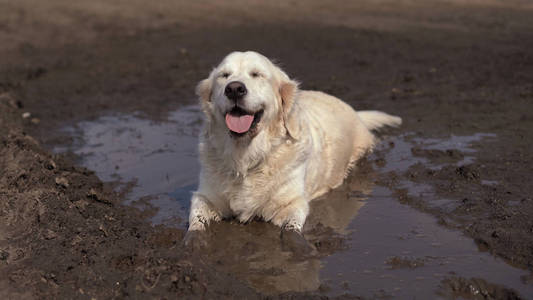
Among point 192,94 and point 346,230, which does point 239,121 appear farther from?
point 192,94

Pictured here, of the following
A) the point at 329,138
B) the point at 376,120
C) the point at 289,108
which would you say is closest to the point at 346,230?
the point at 289,108

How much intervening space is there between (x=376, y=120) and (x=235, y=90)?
3.31 m

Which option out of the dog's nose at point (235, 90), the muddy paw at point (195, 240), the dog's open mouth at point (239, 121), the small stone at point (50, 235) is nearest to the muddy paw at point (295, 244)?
the muddy paw at point (195, 240)

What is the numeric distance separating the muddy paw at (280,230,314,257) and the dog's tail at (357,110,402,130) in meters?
3.15

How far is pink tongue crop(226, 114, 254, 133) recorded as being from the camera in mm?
4402

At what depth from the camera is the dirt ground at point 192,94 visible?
347 cm

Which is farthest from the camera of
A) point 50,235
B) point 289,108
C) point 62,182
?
point 62,182

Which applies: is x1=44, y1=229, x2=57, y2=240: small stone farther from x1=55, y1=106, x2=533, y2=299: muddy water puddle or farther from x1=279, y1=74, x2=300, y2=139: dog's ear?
x1=279, y1=74, x2=300, y2=139: dog's ear

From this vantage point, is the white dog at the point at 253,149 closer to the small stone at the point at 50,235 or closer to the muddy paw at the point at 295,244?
the muddy paw at the point at 295,244

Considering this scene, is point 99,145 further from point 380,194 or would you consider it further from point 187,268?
point 187,268

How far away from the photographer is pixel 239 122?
4426 millimetres

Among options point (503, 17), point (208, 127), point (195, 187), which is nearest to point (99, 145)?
point (195, 187)

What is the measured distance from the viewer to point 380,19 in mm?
15289

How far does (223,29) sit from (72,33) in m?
3.61
